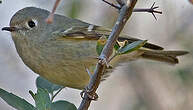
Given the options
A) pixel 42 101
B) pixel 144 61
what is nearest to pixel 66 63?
pixel 42 101

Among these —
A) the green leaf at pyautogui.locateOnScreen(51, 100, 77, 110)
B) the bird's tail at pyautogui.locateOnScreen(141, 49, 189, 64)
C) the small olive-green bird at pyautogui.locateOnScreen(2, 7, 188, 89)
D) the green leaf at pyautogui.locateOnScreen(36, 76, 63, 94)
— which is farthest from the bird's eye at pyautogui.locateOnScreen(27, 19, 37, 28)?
the green leaf at pyautogui.locateOnScreen(51, 100, 77, 110)

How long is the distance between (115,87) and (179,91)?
61.8 inches

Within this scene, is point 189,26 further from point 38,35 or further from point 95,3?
point 38,35

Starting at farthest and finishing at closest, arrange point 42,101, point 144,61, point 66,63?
point 144,61, point 66,63, point 42,101

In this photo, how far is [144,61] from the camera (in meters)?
3.90

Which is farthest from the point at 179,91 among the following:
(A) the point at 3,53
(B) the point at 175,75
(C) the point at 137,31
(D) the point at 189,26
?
(A) the point at 3,53

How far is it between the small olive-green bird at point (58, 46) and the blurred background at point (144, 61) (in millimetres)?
195

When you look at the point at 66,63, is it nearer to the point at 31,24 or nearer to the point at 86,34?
the point at 86,34

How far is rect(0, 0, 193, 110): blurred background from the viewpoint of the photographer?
11.7ft

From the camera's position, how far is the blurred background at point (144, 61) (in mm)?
3578

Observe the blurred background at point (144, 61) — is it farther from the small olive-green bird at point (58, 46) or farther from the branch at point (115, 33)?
the branch at point (115, 33)

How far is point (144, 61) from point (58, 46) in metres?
1.22

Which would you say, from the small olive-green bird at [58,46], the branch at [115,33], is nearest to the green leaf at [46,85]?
the small olive-green bird at [58,46]

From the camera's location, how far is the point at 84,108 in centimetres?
202
